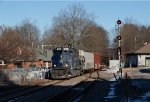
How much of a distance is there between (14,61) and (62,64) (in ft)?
118

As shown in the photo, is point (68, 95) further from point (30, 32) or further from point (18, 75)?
point (30, 32)

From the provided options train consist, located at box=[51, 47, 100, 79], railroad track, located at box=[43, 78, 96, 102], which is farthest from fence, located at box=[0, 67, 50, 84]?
railroad track, located at box=[43, 78, 96, 102]

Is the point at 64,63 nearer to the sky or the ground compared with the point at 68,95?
nearer to the sky

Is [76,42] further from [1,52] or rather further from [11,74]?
[11,74]

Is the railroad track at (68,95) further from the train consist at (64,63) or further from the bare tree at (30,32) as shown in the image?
the bare tree at (30,32)

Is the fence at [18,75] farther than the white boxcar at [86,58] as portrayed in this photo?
No

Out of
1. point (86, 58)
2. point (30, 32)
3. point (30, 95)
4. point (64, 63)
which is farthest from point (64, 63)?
point (30, 32)

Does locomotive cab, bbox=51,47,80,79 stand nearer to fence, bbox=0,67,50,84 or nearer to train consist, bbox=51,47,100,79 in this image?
train consist, bbox=51,47,100,79

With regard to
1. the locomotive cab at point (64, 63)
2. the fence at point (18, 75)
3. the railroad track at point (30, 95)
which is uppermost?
the locomotive cab at point (64, 63)

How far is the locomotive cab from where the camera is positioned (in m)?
46.5

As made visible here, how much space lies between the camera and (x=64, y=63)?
156 feet

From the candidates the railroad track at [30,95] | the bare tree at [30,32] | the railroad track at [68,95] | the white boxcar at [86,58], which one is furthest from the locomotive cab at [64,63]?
the bare tree at [30,32]

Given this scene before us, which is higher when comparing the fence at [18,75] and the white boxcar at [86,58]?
the white boxcar at [86,58]

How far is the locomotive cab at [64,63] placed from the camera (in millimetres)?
46500
